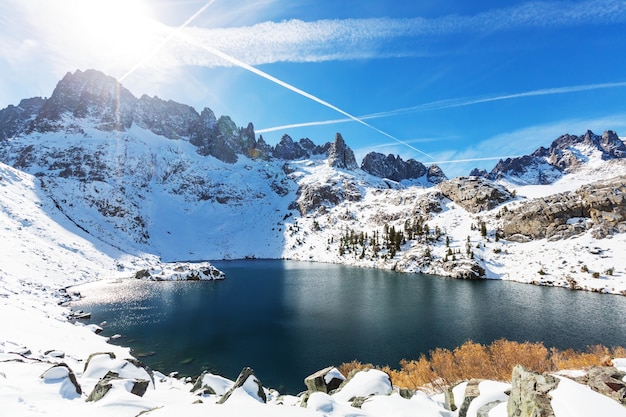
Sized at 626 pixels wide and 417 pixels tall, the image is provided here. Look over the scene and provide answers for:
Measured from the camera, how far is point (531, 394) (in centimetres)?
1105

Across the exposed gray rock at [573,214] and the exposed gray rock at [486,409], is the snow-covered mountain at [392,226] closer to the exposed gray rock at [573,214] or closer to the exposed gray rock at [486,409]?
the exposed gray rock at [573,214]

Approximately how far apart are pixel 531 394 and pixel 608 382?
5.85 m

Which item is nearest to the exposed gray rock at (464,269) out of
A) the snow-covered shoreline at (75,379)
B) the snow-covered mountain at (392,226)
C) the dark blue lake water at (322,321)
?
the snow-covered mountain at (392,226)

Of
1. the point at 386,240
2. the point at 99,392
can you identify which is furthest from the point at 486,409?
the point at 386,240

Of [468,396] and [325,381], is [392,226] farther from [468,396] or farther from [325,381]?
[468,396]

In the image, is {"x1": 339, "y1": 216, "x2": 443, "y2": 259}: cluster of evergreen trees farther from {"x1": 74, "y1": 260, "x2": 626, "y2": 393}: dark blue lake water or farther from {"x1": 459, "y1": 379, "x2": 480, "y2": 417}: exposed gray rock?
{"x1": 459, "y1": 379, "x2": 480, "y2": 417}: exposed gray rock

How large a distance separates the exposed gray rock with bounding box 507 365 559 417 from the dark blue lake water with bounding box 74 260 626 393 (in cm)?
2337

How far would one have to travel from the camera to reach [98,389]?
14047mm

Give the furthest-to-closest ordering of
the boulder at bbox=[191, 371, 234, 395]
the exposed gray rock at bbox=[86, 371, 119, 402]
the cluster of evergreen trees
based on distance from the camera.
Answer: the cluster of evergreen trees, the boulder at bbox=[191, 371, 234, 395], the exposed gray rock at bbox=[86, 371, 119, 402]

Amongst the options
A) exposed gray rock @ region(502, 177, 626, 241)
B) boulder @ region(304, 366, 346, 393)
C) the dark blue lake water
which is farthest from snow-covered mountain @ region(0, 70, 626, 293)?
boulder @ region(304, 366, 346, 393)

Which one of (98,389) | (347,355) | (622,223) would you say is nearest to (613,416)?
(98,389)

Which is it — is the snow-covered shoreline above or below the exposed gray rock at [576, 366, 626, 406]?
below

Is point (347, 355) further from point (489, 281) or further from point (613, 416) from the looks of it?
point (489, 281)

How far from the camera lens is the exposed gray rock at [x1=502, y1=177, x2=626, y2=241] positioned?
9950 cm
